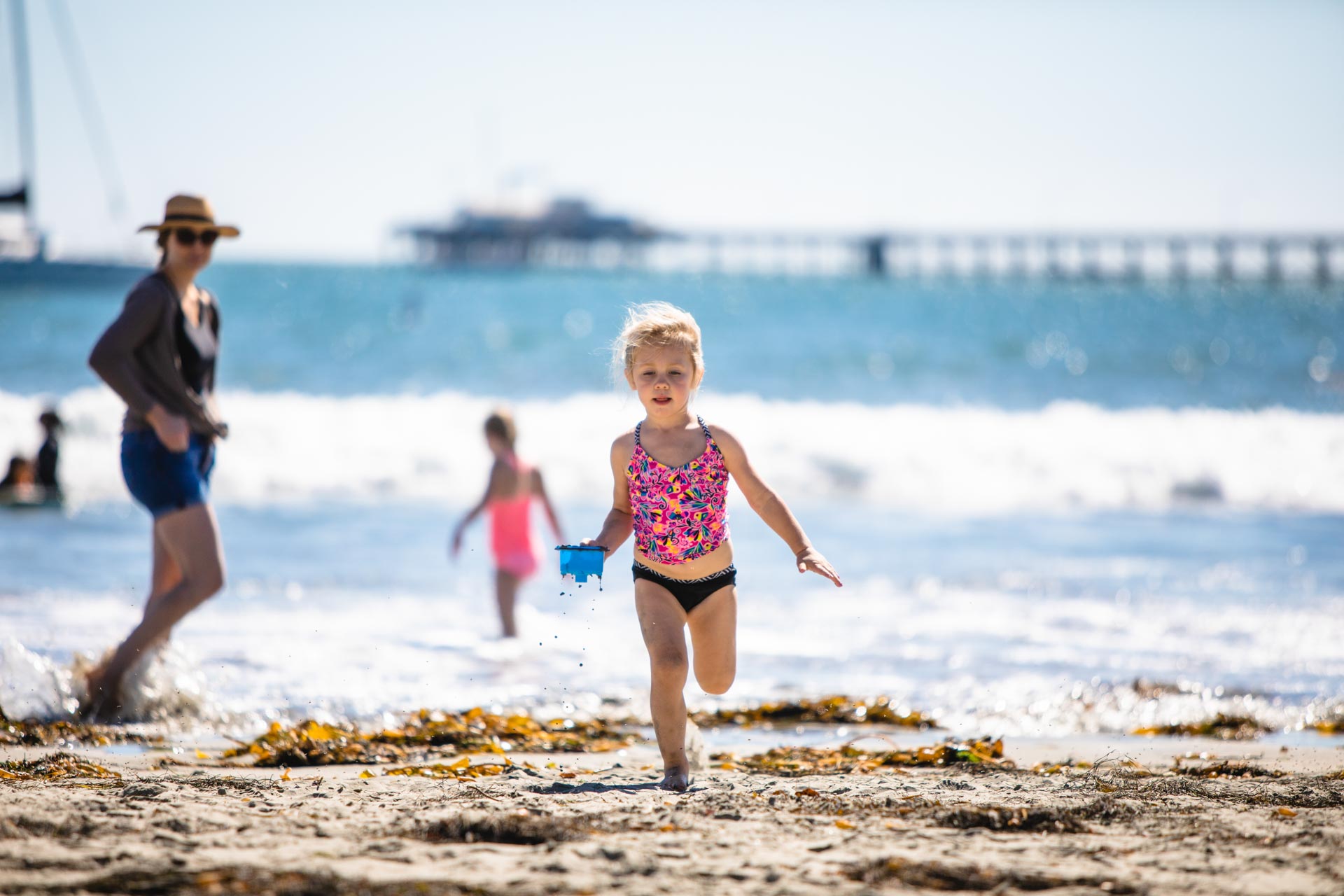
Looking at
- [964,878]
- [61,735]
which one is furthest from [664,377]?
[61,735]

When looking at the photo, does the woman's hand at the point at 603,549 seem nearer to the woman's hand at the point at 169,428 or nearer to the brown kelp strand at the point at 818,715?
the brown kelp strand at the point at 818,715

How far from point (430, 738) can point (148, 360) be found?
1.71 m

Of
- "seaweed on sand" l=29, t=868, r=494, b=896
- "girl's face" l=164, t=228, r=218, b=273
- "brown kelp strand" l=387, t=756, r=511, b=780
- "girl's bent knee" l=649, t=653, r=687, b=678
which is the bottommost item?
"brown kelp strand" l=387, t=756, r=511, b=780

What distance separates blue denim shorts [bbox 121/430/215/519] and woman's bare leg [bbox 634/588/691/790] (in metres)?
1.85

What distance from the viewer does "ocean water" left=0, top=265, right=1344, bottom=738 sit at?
5.82 m

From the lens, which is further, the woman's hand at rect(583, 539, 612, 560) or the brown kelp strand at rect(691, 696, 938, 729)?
the brown kelp strand at rect(691, 696, 938, 729)

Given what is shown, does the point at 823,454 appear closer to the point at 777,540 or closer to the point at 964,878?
the point at 777,540

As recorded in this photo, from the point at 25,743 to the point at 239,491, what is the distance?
8.93 meters

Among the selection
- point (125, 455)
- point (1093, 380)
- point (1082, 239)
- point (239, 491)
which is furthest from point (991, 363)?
point (1082, 239)

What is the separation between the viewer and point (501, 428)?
7.01m

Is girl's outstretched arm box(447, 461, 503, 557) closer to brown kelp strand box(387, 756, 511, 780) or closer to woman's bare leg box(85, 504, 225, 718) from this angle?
woman's bare leg box(85, 504, 225, 718)

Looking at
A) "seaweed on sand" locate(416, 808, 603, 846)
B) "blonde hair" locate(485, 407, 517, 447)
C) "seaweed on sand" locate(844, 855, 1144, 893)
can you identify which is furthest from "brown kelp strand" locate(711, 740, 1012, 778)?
"blonde hair" locate(485, 407, 517, 447)

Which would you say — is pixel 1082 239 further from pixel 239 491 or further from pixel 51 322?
pixel 239 491

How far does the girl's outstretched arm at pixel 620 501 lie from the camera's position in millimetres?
3902
